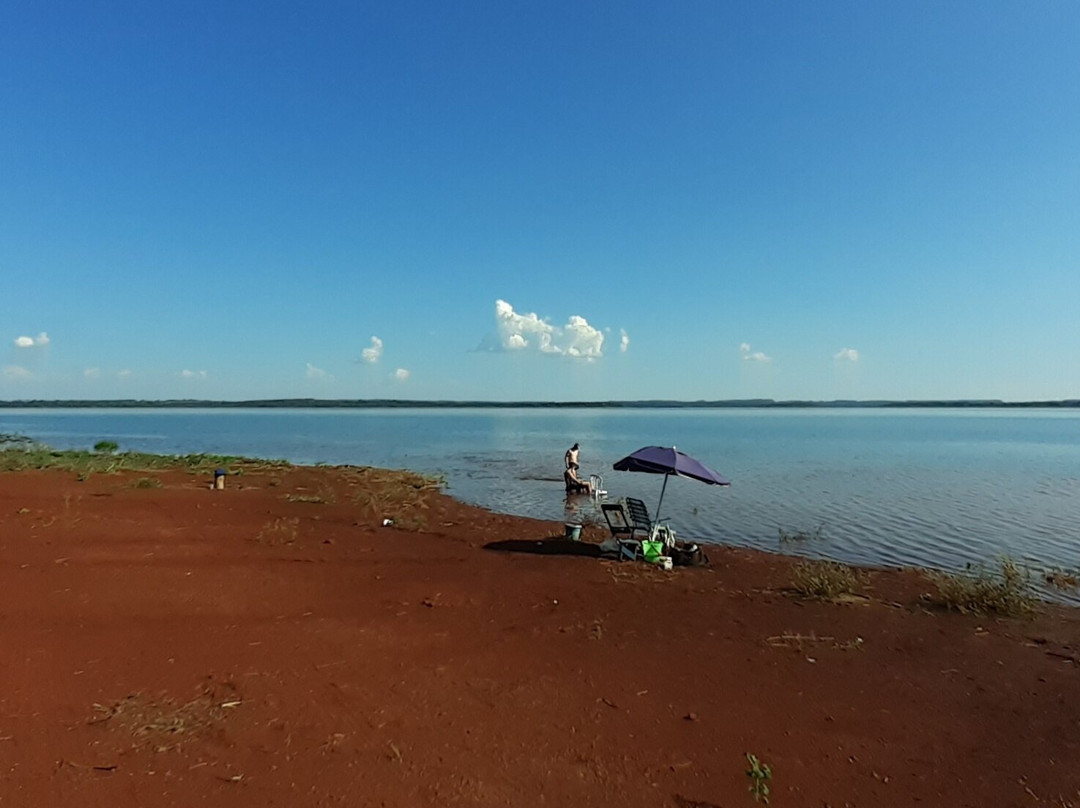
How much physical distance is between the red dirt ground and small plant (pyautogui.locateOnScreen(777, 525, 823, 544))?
4744 millimetres

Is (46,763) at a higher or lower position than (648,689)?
higher

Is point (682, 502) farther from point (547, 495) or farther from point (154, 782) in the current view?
point (154, 782)

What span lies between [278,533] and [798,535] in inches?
479

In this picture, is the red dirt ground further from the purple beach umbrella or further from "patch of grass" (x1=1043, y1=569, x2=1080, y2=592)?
"patch of grass" (x1=1043, y1=569, x2=1080, y2=592)

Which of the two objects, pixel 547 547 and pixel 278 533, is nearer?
pixel 278 533

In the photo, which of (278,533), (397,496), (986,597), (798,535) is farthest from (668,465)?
(397,496)

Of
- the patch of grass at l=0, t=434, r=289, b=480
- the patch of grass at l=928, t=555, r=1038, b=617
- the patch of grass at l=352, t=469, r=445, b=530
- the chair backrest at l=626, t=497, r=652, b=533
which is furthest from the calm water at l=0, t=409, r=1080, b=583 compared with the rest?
the patch of grass at l=0, t=434, r=289, b=480

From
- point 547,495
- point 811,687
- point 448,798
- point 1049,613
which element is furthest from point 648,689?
point 547,495

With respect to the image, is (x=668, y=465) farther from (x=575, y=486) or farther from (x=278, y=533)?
(x=575, y=486)

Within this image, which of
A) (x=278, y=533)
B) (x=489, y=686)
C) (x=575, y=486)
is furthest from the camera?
(x=575, y=486)

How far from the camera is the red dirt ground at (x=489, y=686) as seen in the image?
4336 mm

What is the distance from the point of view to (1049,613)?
949cm

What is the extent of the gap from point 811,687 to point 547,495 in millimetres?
16603

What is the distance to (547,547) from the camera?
12.8 metres
